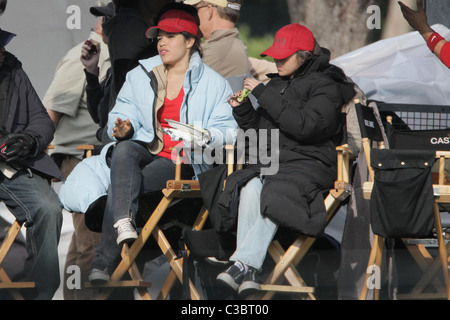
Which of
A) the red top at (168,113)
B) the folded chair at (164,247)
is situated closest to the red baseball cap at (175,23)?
the red top at (168,113)

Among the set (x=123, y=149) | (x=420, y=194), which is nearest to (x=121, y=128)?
(x=123, y=149)

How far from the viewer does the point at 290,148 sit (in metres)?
5.05

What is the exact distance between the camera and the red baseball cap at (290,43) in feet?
16.9

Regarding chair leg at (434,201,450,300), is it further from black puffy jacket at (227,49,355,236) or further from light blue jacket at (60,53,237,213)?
light blue jacket at (60,53,237,213)

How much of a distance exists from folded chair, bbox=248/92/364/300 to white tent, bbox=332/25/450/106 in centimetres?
103

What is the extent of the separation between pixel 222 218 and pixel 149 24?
152 cm

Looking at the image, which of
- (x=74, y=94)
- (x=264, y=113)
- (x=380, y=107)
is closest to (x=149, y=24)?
(x=74, y=94)

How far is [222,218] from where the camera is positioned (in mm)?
4863

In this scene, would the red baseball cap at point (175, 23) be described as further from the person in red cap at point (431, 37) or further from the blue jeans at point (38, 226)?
the person in red cap at point (431, 37)

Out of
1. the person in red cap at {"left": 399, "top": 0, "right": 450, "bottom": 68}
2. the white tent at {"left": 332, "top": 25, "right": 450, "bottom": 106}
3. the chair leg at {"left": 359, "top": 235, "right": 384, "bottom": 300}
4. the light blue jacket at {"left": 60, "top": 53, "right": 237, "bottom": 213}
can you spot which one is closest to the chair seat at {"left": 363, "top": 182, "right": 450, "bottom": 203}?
the chair leg at {"left": 359, "top": 235, "right": 384, "bottom": 300}

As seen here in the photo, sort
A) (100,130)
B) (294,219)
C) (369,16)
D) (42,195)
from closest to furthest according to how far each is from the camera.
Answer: (294,219) → (42,195) → (100,130) → (369,16)

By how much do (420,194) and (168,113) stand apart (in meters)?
1.50

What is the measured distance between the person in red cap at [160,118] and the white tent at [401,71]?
1.22m

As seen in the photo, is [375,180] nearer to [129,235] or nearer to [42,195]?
[129,235]
